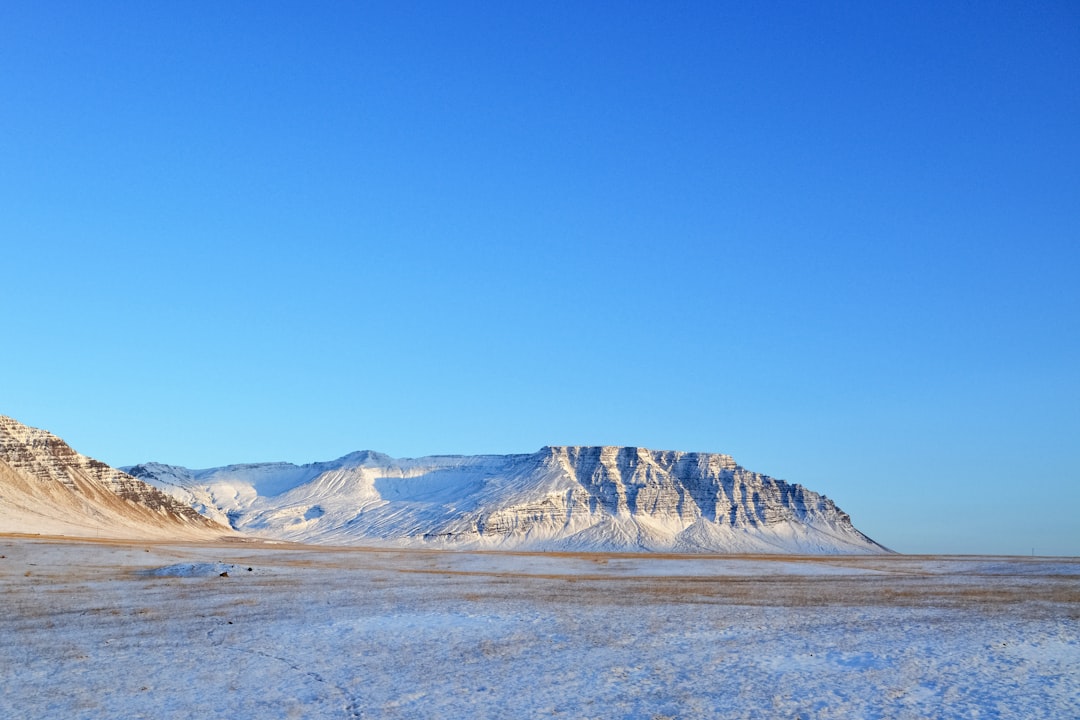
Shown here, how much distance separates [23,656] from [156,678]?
4809 mm

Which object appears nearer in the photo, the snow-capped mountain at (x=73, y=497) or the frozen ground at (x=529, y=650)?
the frozen ground at (x=529, y=650)

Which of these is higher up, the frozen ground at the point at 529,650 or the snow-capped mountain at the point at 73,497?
the snow-capped mountain at the point at 73,497

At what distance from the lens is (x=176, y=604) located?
105 feet

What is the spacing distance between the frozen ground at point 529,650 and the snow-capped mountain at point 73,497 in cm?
10123

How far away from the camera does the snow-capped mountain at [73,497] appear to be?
130750mm

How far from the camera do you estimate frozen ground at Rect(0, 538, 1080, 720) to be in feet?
57.1

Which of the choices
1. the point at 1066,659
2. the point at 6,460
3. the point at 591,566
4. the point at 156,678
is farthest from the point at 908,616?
the point at 6,460

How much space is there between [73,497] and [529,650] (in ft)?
485

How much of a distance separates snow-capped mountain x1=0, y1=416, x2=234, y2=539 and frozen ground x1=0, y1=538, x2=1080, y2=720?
10123 cm

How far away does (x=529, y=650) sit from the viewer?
22766mm

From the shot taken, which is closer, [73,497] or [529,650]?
[529,650]

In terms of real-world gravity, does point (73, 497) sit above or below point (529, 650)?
above

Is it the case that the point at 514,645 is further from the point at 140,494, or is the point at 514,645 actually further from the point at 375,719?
the point at 140,494

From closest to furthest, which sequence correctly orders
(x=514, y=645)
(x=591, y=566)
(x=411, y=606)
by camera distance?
(x=514, y=645) → (x=411, y=606) → (x=591, y=566)
